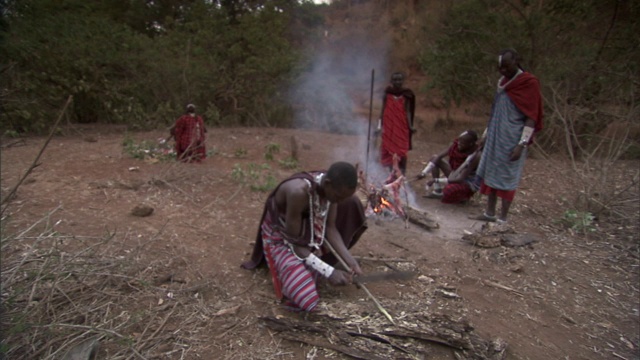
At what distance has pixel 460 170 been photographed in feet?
16.0

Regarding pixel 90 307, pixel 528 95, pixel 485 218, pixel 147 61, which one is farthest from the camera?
pixel 147 61

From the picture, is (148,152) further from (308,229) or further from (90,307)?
(308,229)

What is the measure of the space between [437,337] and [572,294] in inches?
57.3

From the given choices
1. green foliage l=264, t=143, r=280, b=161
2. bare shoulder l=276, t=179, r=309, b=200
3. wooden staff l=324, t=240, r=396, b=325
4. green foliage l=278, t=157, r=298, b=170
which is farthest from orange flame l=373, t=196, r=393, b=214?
green foliage l=264, t=143, r=280, b=161

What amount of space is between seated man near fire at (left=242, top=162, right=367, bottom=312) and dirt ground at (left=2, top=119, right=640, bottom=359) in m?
0.20

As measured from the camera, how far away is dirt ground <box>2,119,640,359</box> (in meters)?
2.38

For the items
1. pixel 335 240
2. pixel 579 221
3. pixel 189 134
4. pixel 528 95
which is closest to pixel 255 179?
pixel 189 134

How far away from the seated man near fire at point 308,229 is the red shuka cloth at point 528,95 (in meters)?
2.13

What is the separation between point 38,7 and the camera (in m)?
7.10

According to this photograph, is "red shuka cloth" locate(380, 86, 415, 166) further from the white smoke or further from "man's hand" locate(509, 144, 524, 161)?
"man's hand" locate(509, 144, 524, 161)

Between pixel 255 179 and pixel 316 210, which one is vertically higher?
pixel 316 210

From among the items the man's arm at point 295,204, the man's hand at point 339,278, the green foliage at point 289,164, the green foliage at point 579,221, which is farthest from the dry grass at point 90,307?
the green foliage at point 289,164

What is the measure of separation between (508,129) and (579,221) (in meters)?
1.25

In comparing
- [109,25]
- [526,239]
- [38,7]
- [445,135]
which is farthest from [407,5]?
[526,239]
